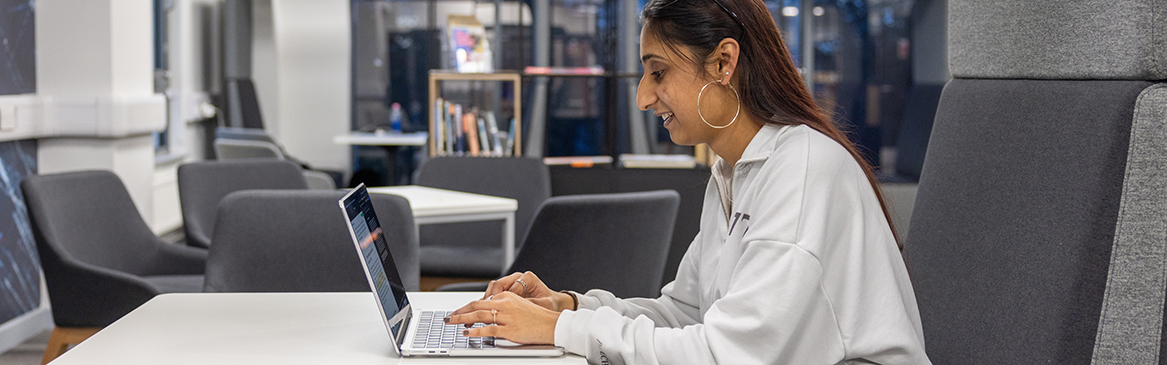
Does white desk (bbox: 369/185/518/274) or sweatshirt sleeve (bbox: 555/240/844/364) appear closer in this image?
sweatshirt sleeve (bbox: 555/240/844/364)

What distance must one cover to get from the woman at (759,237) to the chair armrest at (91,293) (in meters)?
1.56

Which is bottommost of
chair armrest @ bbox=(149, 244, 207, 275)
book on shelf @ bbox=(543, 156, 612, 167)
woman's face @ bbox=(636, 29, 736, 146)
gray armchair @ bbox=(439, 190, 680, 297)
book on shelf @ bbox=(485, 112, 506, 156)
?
chair armrest @ bbox=(149, 244, 207, 275)

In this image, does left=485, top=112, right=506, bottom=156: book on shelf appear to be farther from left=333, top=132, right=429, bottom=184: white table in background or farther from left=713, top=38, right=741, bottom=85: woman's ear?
left=713, top=38, right=741, bottom=85: woman's ear

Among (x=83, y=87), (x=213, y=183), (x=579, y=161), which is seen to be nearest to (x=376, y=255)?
(x=213, y=183)

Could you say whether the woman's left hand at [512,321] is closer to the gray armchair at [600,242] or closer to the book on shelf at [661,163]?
the gray armchair at [600,242]

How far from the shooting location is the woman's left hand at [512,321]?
1.22 m

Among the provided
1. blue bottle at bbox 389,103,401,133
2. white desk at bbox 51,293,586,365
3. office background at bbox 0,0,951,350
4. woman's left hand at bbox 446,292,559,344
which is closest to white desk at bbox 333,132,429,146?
blue bottle at bbox 389,103,401,133

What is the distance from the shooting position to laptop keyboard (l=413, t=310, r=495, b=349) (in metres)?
1.24

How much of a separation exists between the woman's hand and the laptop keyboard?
0.29 feet

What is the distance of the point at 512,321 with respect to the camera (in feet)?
4.02

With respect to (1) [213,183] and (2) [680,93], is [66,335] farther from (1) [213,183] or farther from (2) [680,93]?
(2) [680,93]

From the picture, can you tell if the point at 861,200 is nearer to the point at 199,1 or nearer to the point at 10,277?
the point at 10,277

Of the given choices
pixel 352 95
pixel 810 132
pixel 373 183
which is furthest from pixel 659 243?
pixel 352 95

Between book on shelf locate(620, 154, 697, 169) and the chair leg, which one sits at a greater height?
book on shelf locate(620, 154, 697, 169)
